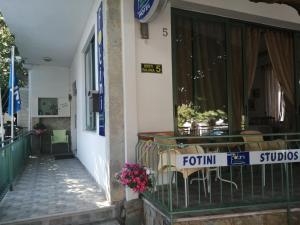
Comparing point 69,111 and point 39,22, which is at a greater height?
point 39,22

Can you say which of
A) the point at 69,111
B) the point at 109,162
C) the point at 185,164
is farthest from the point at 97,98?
the point at 69,111

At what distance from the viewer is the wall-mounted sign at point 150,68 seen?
415cm

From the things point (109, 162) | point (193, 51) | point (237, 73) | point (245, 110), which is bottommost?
point (109, 162)

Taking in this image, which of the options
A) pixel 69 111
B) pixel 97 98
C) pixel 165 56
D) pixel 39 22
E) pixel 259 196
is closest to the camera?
pixel 259 196

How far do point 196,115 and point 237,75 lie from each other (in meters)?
1.16

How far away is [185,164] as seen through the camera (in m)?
2.95

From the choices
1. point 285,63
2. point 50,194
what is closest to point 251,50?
point 285,63

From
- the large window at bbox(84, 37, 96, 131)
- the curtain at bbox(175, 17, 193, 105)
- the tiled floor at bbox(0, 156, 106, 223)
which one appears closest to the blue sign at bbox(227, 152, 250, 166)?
the curtain at bbox(175, 17, 193, 105)

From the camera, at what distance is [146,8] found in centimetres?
356

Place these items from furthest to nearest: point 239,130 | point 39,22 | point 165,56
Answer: point 39,22 < point 239,130 < point 165,56

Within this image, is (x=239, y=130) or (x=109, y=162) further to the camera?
(x=239, y=130)

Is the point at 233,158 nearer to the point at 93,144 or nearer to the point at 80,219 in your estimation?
the point at 80,219

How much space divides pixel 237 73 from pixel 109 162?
2836 mm

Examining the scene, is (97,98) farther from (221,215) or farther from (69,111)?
(69,111)
